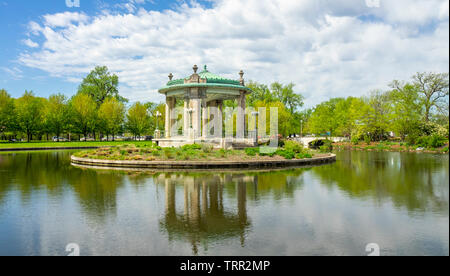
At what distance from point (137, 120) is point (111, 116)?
577 centimetres

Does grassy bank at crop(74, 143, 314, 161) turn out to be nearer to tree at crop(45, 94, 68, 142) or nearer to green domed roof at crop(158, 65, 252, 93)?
green domed roof at crop(158, 65, 252, 93)

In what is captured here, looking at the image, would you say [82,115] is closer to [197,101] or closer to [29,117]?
[29,117]

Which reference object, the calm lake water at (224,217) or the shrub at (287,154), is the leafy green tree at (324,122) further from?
the calm lake water at (224,217)

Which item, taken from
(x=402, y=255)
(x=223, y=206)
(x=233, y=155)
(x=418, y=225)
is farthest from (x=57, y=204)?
(x=233, y=155)

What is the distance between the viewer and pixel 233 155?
2206 centimetres

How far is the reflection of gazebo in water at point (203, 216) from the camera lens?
6895 mm

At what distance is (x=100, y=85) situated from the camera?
247ft

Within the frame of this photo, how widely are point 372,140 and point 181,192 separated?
5174 cm

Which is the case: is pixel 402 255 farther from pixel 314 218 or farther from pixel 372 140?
pixel 372 140

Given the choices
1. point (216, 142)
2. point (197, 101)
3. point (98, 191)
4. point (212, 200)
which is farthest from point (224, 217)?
point (197, 101)

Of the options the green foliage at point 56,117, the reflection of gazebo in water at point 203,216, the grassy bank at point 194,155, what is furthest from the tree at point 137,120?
the reflection of gazebo in water at point 203,216

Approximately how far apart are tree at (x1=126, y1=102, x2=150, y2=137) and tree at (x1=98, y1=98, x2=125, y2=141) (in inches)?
80.9

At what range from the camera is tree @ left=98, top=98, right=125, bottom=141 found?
63.1 metres
